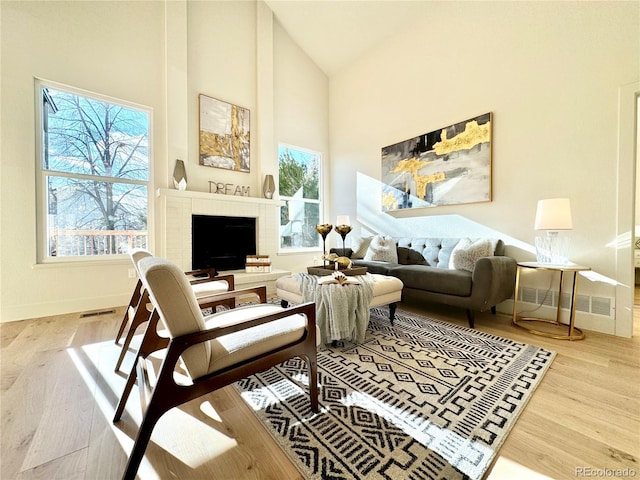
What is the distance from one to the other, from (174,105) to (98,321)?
2838 millimetres

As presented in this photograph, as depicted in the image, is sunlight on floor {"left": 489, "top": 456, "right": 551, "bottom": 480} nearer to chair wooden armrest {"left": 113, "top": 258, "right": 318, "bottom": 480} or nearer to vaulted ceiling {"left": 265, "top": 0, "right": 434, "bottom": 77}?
chair wooden armrest {"left": 113, "top": 258, "right": 318, "bottom": 480}

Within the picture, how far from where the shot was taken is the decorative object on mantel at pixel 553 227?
2.21 meters

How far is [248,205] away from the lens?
4086 mm

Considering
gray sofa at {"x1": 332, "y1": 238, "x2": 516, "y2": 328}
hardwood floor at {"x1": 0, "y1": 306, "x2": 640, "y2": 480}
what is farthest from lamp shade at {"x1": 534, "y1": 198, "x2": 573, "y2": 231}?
hardwood floor at {"x1": 0, "y1": 306, "x2": 640, "y2": 480}

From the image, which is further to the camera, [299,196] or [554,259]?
[299,196]

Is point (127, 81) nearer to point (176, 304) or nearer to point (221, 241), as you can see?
point (221, 241)

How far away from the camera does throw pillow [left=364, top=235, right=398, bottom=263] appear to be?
3529 millimetres

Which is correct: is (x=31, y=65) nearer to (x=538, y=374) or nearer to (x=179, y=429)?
(x=179, y=429)

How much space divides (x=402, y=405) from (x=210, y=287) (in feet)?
5.62

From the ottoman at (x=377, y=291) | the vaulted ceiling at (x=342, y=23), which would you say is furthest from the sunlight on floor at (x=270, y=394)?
the vaulted ceiling at (x=342, y=23)

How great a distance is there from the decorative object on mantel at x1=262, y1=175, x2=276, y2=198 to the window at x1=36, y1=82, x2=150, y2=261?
165cm

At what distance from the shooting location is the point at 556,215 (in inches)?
87.6

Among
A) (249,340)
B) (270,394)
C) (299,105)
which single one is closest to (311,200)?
(299,105)

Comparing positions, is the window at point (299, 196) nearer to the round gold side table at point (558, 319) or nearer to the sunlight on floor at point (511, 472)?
the round gold side table at point (558, 319)
